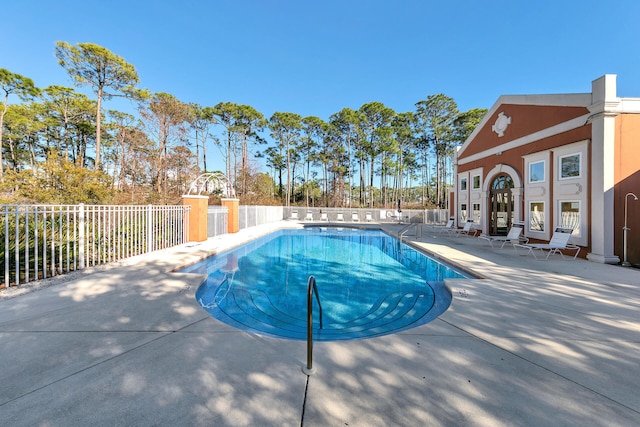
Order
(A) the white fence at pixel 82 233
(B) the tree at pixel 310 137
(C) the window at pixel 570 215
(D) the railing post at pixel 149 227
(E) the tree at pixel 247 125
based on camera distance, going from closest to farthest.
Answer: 1. (A) the white fence at pixel 82 233
2. (D) the railing post at pixel 149 227
3. (C) the window at pixel 570 215
4. (E) the tree at pixel 247 125
5. (B) the tree at pixel 310 137

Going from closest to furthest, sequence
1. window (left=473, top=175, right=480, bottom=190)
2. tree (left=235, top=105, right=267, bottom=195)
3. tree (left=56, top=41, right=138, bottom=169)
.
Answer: window (left=473, top=175, right=480, bottom=190)
tree (left=56, top=41, right=138, bottom=169)
tree (left=235, top=105, right=267, bottom=195)

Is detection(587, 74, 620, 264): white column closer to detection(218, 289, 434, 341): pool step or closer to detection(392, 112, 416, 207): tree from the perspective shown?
detection(218, 289, 434, 341): pool step

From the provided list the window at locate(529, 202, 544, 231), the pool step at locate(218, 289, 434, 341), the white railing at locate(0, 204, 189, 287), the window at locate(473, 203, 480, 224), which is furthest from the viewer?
the window at locate(473, 203, 480, 224)

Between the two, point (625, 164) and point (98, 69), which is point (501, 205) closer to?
point (625, 164)

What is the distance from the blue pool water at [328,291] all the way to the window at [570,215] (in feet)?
14.7

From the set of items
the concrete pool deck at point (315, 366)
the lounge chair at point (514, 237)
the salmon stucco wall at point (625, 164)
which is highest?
the salmon stucco wall at point (625, 164)

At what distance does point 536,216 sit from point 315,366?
10.6 meters

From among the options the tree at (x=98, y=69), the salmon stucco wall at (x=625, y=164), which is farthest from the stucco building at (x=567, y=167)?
the tree at (x=98, y=69)

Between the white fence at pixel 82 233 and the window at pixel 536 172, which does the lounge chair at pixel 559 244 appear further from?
the white fence at pixel 82 233

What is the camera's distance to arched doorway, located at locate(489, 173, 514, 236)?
10.6m

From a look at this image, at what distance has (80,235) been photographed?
496 cm

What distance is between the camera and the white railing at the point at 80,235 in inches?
170

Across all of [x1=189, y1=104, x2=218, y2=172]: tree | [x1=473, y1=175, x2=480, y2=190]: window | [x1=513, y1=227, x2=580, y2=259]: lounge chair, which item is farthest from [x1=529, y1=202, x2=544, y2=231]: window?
[x1=189, y1=104, x2=218, y2=172]: tree

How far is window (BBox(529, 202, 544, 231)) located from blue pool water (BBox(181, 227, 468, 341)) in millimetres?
4641
